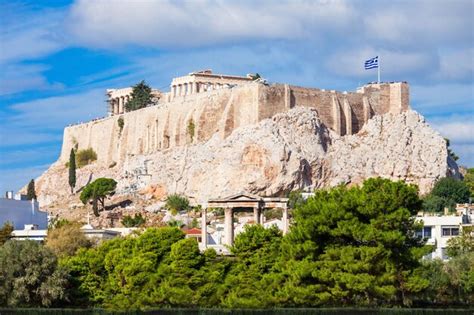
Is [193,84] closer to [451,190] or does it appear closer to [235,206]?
[451,190]

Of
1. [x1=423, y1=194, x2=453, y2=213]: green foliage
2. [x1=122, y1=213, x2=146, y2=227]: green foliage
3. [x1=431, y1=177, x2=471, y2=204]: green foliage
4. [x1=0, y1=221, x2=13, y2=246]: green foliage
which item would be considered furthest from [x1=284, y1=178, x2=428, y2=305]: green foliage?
[x1=431, y1=177, x2=471, y2=204]: green foliage

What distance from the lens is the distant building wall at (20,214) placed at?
89.6 metres

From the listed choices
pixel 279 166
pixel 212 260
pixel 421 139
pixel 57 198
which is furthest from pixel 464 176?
pixel 212 260

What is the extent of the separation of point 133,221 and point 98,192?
15.5m

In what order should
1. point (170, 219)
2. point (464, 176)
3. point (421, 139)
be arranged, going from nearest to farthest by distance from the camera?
point (170, 219), point (421, 139), point (464, 176)

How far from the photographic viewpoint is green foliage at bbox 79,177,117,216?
121438 millimetres

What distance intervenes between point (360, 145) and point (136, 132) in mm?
30898

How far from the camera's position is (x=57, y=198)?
138500 millimetres

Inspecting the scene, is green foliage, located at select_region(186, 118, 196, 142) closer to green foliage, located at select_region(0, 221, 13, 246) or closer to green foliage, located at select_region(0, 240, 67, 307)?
green foliage, located at select_region(0, 221, 13, 246)

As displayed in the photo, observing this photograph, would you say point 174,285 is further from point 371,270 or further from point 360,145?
point 360,145

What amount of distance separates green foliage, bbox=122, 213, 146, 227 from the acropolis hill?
8421mm

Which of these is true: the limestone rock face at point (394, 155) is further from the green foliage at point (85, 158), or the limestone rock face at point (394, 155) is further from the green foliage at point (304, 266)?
the green foliage at point (304, 266)

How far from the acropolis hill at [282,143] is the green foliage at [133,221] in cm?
842

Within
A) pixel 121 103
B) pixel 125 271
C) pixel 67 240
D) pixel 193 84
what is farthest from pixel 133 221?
pixel 121 103
